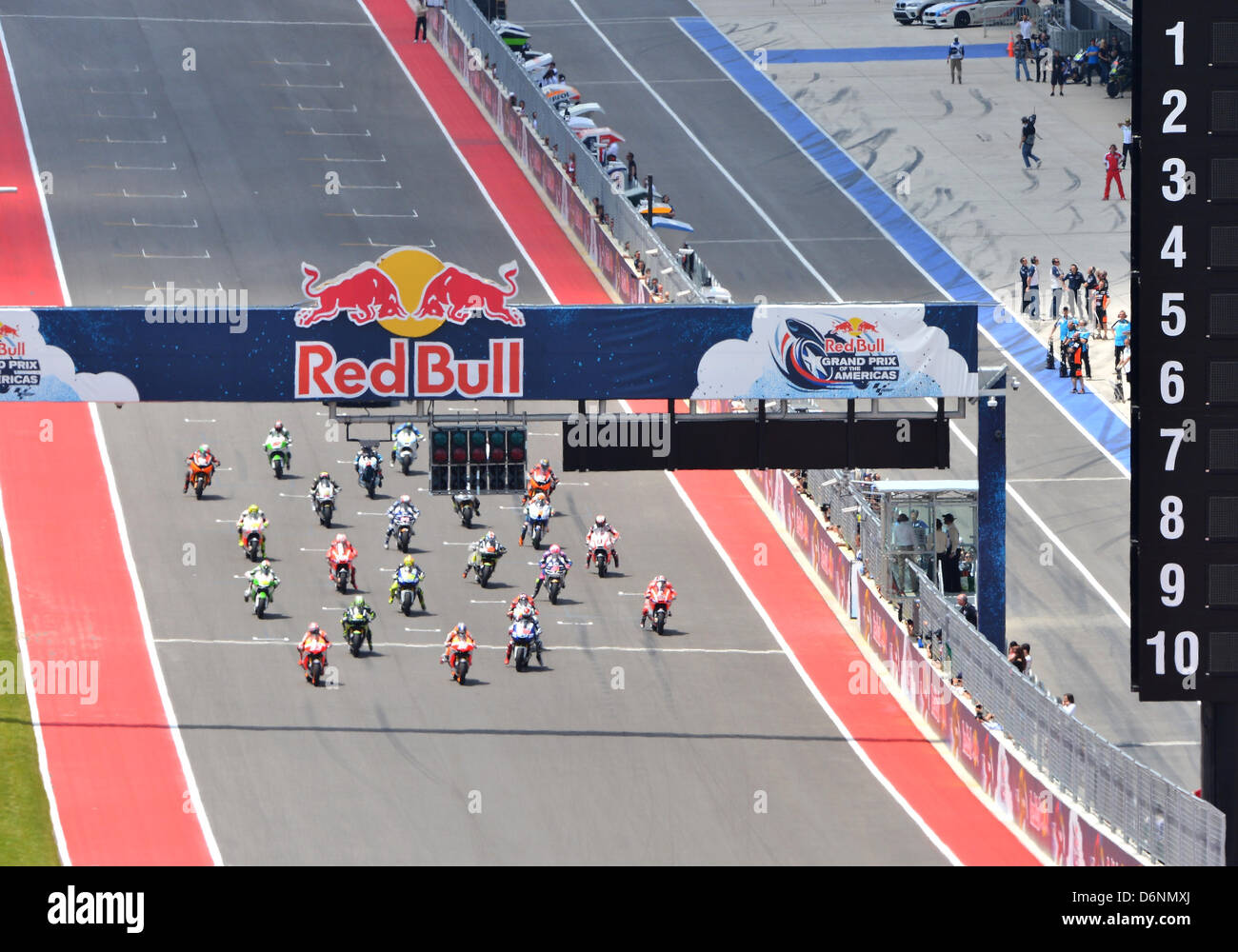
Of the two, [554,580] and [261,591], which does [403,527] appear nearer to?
[554,580]

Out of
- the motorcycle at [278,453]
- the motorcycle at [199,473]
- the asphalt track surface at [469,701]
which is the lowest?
the asphalt track surface at [469,701]

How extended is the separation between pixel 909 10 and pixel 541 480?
41085 mm

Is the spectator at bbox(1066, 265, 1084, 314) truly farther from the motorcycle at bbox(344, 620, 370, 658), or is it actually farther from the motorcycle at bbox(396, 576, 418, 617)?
the motorcycle at bbox(344, 620, 370, 658)

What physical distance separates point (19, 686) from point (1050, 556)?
20.2 meters

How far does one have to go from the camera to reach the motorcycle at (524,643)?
38906 millimetres

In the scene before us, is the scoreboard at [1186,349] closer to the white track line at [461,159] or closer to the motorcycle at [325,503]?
the motorcycle at [325,503]

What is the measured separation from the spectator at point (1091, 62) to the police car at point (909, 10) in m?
8.00

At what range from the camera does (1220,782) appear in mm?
22672

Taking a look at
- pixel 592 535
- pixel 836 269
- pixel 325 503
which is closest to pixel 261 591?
pixel 325 503

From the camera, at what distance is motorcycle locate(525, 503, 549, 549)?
44.9 meters

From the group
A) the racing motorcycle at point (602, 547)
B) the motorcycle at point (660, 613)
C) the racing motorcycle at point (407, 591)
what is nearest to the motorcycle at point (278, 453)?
the racing motorcycle at point (407, 591)

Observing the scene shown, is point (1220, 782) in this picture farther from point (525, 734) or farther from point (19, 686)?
point (19, 686)

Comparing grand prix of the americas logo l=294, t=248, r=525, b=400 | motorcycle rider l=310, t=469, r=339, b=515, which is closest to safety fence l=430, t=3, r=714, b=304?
motorcycle rider l=310, t=469, r=339, b=515

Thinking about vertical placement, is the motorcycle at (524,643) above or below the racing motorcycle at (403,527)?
below
